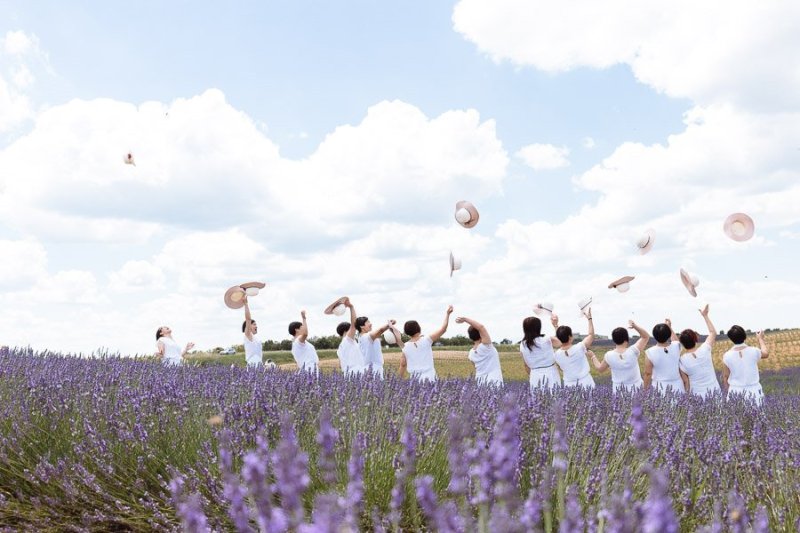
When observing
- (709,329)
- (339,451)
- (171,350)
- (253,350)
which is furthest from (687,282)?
(339,451)

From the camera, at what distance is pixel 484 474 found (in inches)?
66.2

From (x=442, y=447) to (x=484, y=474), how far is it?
1823mm

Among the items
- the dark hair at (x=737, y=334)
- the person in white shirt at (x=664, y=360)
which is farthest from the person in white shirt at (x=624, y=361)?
the dark hair at (x=737, y=334)

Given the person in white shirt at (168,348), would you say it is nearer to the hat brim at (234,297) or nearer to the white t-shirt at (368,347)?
the hat brim at (234,297)

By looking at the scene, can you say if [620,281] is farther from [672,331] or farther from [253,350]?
[253,350]

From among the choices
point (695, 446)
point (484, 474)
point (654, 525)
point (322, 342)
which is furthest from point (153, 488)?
point (322, 342)

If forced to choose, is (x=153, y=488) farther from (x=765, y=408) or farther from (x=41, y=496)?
(x=765, y=408)

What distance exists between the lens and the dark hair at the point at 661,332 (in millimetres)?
6938

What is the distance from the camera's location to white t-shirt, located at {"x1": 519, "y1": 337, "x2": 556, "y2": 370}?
7039 mm

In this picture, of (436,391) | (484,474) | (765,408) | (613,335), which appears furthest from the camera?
(613,335)

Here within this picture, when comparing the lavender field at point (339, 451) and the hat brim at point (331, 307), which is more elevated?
the hat brim at point (331, 307)

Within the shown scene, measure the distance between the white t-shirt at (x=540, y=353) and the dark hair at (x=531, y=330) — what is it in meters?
0.04

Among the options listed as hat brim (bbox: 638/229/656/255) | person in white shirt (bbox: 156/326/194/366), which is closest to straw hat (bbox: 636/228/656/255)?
hat brim (bbox: 638/229/656/255)

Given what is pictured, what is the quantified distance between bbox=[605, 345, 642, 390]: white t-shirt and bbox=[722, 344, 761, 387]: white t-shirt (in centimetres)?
93
